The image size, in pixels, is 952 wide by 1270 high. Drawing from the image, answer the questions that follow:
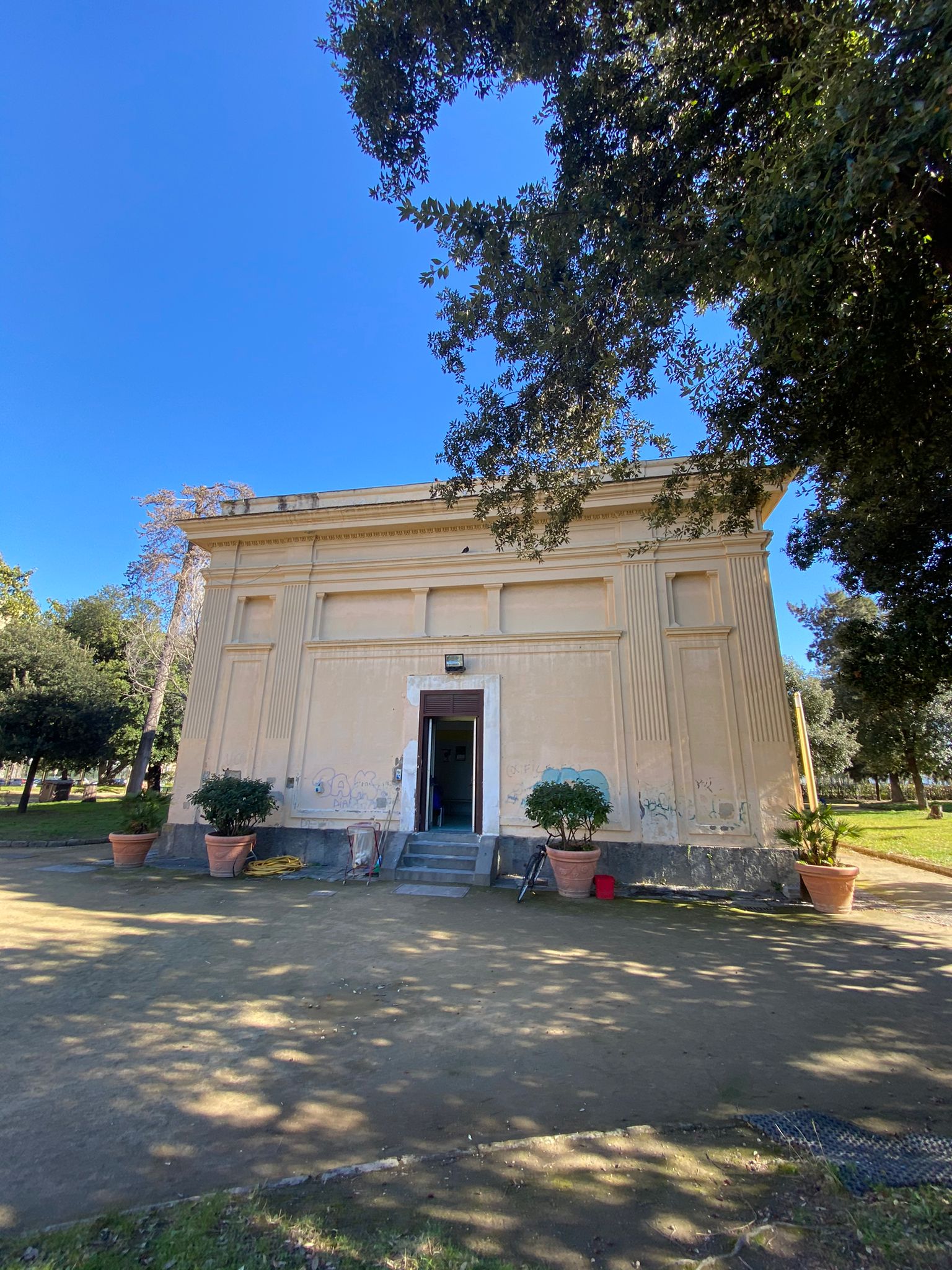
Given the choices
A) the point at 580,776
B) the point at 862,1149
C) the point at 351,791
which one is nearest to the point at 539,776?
the point at 580,776

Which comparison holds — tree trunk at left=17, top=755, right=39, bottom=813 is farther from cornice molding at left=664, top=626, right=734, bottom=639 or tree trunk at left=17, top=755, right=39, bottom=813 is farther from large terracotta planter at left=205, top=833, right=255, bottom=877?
cornice molding at left=664, top=626, right=734, bottom=639

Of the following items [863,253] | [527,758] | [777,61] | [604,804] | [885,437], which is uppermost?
[777,61]

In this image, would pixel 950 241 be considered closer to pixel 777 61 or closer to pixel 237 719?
pixel 777 61

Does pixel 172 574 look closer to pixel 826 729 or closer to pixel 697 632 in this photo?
pixel 697 632

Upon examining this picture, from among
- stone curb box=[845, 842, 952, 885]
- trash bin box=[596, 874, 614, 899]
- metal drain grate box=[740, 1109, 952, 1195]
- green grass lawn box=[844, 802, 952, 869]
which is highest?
green grass lawn box=[844, 802, 952, 869]

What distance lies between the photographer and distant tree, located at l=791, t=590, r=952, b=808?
7.70 metres

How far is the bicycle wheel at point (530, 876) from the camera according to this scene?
327 inches

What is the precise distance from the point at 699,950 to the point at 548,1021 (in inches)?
101

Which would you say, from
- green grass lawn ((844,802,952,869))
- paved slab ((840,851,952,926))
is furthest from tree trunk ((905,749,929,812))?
paved slab ((840,851,952,926))

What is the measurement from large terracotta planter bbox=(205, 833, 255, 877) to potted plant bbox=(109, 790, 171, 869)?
145 cm

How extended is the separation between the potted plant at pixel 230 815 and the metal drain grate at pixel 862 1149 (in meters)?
9.06

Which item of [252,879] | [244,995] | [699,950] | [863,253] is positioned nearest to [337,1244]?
[244,995]

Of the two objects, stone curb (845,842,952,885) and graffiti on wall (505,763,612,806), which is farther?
stone curb (845,842,952,885)

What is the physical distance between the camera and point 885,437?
5.57 m
